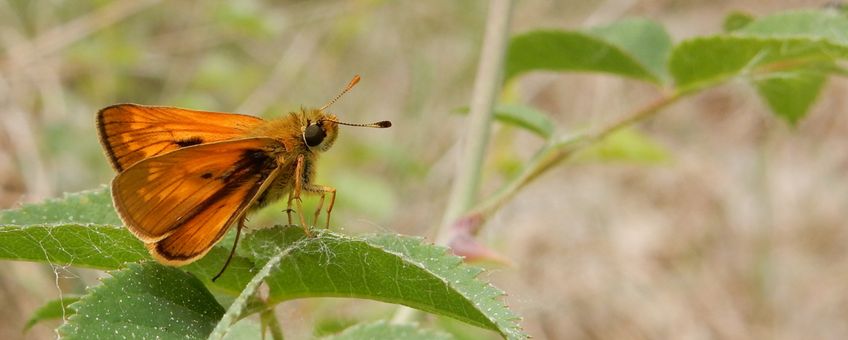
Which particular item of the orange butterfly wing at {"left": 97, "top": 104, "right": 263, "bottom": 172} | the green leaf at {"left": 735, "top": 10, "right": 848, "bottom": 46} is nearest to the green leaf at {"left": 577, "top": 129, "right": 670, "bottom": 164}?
the green leaf at {"left": 735, "top": 10, "right": 848, "bottom": 46}

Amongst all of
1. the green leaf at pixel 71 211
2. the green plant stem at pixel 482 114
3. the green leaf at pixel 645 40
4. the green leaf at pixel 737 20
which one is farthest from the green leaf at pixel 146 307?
the green leaf at pixel 737 20

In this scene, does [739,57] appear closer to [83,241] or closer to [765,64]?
[765,64]

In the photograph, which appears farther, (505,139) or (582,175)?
(582,175)

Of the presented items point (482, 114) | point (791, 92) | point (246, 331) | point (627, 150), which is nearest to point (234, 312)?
point (246, 331)

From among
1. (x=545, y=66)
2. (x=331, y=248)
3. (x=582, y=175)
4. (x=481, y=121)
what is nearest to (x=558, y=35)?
(x=545, y=66)

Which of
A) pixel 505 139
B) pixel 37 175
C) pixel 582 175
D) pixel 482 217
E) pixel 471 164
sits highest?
pixel 582 175

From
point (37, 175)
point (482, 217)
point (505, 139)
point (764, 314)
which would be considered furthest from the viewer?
point (764, 314)

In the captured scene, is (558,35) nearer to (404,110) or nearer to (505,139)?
(505,139)
